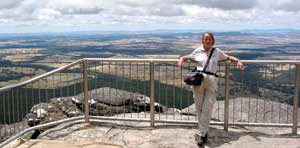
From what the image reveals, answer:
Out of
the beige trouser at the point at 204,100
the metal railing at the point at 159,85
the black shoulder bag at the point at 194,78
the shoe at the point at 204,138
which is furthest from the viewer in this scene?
the metal railing at the point at 159,85

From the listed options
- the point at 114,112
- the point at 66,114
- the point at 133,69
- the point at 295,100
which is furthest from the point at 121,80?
the point at 295,100

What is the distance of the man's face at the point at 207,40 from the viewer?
5.39 m

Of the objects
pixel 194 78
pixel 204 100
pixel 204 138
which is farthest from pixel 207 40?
pixel 204 138

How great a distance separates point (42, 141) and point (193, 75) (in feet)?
9.08

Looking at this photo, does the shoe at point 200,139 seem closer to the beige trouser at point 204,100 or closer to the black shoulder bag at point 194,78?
the beige trouser at point 204,100

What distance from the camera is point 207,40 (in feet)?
17.7

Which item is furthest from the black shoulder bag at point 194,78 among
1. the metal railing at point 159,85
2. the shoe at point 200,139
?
the shoe at point 200,139

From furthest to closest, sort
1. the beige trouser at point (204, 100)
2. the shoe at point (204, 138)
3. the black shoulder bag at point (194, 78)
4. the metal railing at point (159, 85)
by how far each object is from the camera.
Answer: the metal railing at point (159, 85) < the shoe at point (204, 138) < the beige trouser at point (204, 100) < the black shoulder bag at point (194, 78)

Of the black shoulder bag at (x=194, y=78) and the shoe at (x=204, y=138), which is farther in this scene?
the shoe at (x=204, y=138)

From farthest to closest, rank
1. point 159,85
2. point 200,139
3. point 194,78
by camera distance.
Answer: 1. point 159,85
2. point 200,139
3. point 194,78

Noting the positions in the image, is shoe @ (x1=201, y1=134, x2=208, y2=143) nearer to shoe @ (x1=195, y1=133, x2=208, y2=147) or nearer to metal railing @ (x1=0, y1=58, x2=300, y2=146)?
shoe @ (x1=195, y1=133, x2=208, y2=147)

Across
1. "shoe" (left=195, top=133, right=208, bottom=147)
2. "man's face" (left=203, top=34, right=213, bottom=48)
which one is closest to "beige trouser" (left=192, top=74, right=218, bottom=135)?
"shoe" (left=195, top=133, right=208, bottom=147)

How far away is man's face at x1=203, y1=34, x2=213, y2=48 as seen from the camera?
5.39 meters

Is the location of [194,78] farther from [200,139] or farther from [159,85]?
[159,85]
